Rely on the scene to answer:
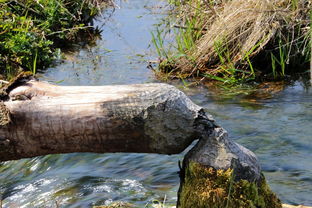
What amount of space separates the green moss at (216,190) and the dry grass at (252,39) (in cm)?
378

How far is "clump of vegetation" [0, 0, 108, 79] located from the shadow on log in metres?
3.99

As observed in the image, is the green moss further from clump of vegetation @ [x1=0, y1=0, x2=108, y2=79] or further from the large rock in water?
clump of vegetation @ [x1=0, y1=0, x2=108, y2=79]

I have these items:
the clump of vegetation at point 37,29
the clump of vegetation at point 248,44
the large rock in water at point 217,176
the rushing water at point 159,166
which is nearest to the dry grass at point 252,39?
the clump of vegetation at point 248,44

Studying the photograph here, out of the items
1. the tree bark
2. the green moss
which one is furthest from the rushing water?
the green moss

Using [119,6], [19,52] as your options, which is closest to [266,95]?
[19,52]

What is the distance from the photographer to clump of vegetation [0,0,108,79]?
23.0 feet

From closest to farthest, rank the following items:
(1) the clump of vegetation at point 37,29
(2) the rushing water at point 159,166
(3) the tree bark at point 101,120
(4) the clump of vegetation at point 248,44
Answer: (3) the tree bark at point 101,120 < (2) the rushing water at point 159,166 < (4) the clump of vegetation at point 248,44 < (1) the clump of vegetation at point 37,29

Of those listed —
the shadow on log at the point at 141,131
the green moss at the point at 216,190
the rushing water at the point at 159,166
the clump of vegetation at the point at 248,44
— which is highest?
the clump of vegetation at the point at 248,44

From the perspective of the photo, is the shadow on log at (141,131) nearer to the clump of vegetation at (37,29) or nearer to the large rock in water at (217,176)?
the large rock in water at (217,176)

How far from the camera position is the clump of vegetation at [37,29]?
7020 millimetres

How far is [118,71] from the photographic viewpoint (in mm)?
7566

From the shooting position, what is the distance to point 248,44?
6691 mm

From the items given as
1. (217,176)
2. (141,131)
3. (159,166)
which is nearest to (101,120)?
(141,131)

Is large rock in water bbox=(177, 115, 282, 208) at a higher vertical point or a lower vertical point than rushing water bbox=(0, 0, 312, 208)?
higher
